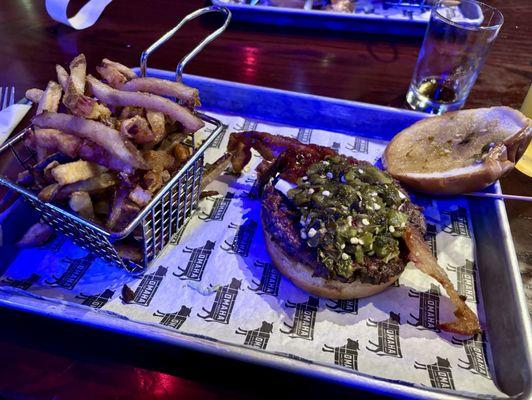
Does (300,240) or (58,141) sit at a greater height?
(58,141)

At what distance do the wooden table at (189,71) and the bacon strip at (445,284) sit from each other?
0.53 metres

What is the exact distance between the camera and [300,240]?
70.0 inches

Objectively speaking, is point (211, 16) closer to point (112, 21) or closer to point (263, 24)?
point (263, 24)

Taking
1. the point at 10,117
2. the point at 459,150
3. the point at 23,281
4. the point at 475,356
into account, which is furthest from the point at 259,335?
the point at 10,117

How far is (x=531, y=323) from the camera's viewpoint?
1.65 meters

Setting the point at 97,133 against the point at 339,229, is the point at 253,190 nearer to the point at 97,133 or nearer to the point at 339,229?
the point at 339,229

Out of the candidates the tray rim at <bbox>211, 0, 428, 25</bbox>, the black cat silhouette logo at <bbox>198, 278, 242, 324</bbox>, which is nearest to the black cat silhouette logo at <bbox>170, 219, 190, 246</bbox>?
the black cat silhouette logo at <bbox>198, 278, 242, 324</bbox>

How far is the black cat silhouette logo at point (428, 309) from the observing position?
5.89ft

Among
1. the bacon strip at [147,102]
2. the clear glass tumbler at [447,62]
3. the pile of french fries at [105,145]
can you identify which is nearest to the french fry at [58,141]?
the pile of french fries at [105,145]

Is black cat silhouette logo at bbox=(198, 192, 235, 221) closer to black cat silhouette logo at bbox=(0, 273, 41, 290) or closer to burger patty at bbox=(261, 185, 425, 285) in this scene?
burger patty at bbox=(261, 185, 425, 285)

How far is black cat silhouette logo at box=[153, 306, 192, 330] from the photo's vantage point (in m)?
1.72

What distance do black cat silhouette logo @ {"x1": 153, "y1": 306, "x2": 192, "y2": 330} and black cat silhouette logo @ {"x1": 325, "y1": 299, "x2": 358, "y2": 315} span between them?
0.63m

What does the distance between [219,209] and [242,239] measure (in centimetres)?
27

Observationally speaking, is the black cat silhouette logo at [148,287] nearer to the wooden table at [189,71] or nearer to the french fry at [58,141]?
the wooden table at [189,71]
